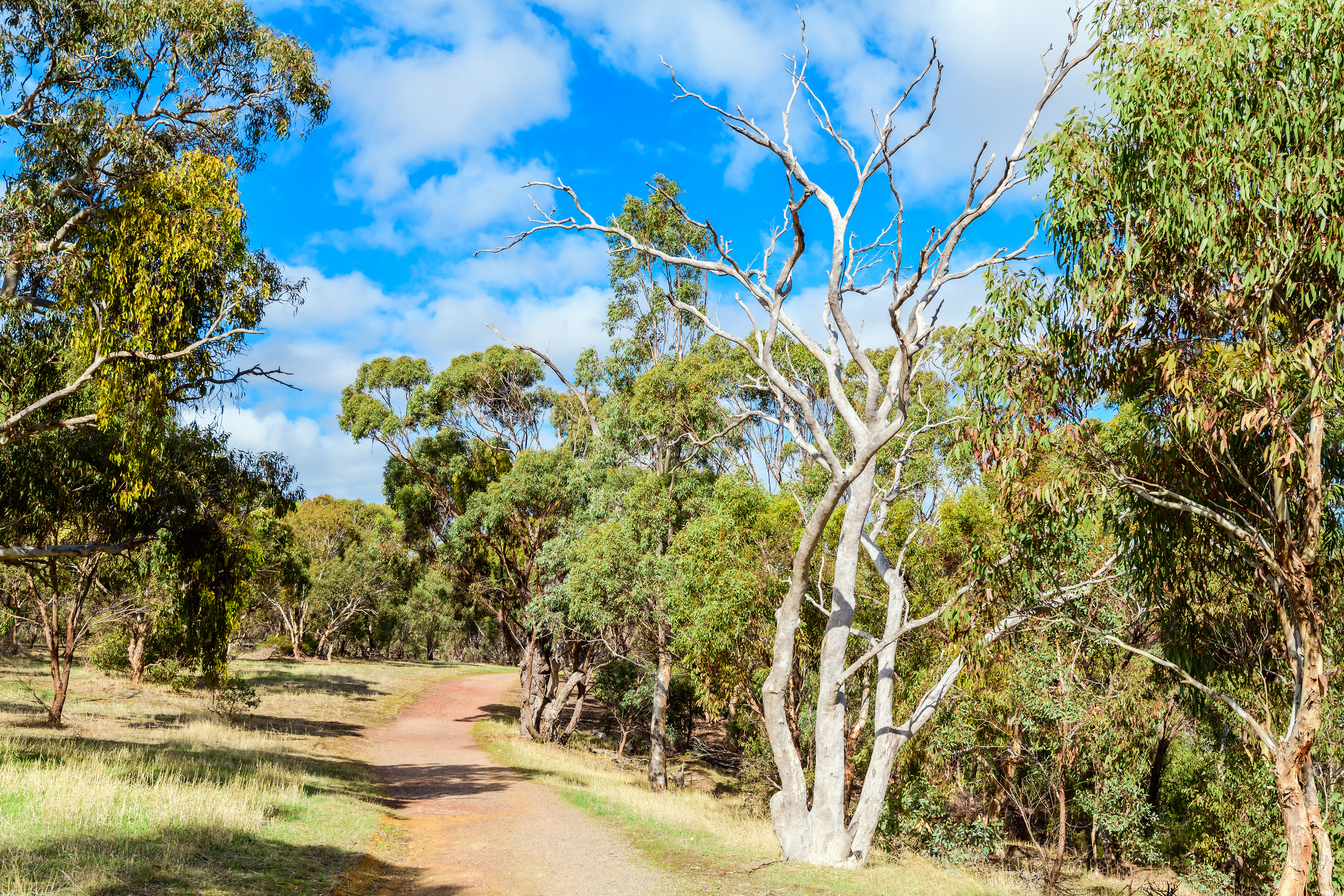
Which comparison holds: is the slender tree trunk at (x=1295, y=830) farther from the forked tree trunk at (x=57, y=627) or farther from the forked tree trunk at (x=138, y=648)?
the forked tree trunk at (x=138, y=648)

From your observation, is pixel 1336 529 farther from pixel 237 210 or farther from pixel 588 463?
pixel 588 463

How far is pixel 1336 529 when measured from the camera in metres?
8.23

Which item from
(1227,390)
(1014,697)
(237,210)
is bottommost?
(1014,697)

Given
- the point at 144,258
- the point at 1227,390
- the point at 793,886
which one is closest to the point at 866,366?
the point at 1227,390

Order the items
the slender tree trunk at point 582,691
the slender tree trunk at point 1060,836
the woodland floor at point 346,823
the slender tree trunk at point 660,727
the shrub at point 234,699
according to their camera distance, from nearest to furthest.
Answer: the woodland floor at point 346,823, the slender tree trunk at point 1060,836, the slender tree trunk at point 660,727, the shrub at point 234,699, the slender tree trunk at point 582,691

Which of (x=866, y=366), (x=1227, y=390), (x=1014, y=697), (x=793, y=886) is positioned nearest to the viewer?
(x=1227, y=390)

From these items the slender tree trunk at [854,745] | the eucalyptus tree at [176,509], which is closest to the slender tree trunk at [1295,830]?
the slender tree trunk at [854,745]

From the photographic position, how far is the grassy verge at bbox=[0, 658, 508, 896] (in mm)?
7578

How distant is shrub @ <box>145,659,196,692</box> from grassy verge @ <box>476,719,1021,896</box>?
30.2ft

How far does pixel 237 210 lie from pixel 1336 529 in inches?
544

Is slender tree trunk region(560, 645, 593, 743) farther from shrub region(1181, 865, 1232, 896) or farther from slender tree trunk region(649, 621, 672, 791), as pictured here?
shrub region(1181, 865, 1232, 896)

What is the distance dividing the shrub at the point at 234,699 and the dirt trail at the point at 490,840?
3832 millimetres

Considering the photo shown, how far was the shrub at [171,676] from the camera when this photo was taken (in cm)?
2270

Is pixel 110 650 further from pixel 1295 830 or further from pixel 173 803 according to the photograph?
pixel 1295 830
